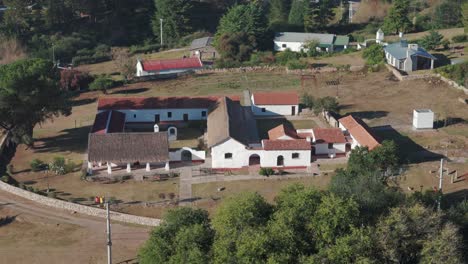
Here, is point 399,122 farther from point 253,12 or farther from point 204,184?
point 253,12

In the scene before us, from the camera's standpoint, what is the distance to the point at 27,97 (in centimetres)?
5084

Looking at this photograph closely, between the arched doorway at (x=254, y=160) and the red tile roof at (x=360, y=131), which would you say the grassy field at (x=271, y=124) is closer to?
the red tile roof at (x=360, y=131)

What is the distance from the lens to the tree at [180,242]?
29.6 m

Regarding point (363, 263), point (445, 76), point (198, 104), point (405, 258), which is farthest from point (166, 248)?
point (445, 76)

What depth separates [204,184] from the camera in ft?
151

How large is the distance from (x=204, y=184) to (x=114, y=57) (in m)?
43.7

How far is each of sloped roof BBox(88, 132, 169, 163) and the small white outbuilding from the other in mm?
19932

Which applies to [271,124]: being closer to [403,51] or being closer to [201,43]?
[403,51]

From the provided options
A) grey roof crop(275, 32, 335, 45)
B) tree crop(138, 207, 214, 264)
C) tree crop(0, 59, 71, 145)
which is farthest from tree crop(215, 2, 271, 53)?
tree crop(138, 207, 214, 264)

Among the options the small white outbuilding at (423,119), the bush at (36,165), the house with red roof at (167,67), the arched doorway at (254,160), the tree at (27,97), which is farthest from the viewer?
the house with red roof at (167,67)

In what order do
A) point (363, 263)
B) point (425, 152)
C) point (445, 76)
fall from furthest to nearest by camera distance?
point (445, 76), point (425, 152), point (363, 263)

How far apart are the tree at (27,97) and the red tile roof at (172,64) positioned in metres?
20.9

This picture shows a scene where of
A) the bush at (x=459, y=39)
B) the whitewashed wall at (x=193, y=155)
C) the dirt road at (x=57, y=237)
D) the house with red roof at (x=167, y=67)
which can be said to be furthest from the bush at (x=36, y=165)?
the bush at (x=459, y=39)

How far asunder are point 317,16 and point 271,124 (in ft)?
123
